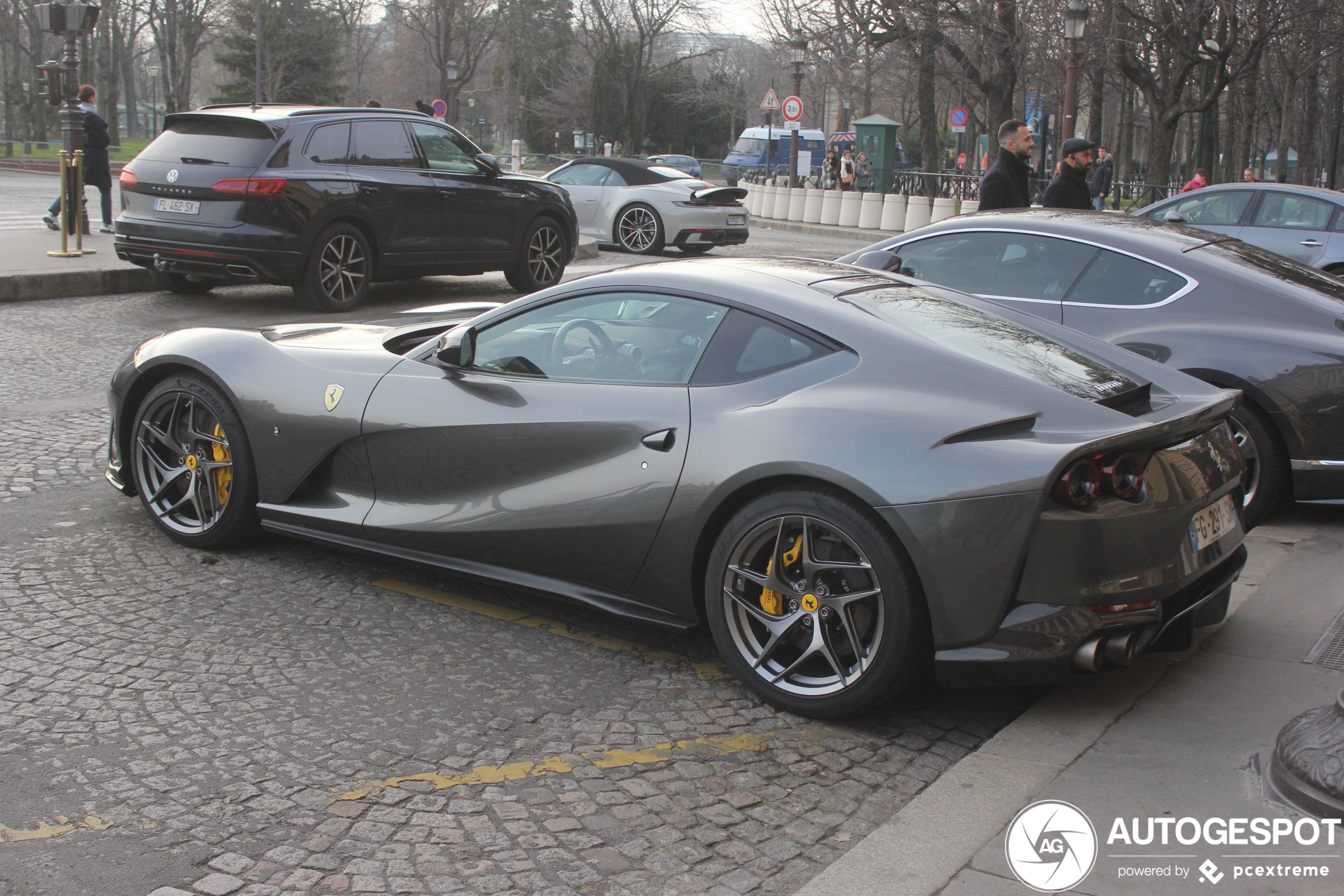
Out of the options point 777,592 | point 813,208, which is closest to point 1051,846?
point 777,592

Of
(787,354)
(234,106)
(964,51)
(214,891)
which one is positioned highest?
(964,51)

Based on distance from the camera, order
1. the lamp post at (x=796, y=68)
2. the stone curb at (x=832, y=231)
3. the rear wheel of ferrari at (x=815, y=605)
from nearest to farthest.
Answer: the rear wheel of ferrari at (x=815, y=605)
the stone curb at (x=832, y=231)
the lamp post at (x=796, y=68)

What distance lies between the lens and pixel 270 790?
3.16 metres

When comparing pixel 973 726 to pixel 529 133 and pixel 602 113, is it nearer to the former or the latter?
pixel 602 113

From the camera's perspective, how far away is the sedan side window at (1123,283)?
5.93 meters

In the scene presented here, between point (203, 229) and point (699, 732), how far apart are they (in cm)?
838

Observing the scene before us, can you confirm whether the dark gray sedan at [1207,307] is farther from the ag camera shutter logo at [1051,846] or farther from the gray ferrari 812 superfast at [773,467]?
the ag camera shutter logo at [1051,846]

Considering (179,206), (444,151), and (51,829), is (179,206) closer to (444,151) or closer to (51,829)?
(444,151)

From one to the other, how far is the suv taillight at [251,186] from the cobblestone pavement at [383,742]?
5.84 metres

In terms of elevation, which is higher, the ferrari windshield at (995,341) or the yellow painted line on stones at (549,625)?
the ferrari windshield at (995,341)

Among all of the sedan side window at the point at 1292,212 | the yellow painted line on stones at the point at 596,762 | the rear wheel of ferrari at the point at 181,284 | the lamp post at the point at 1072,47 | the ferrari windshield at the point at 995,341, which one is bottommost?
the yellow painted line on stones at the point at 596,762

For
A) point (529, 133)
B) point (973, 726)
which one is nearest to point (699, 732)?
point (973, 726)

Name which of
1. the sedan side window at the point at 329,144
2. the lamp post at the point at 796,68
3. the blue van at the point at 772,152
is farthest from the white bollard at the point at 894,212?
the blue van at the point at 772,152

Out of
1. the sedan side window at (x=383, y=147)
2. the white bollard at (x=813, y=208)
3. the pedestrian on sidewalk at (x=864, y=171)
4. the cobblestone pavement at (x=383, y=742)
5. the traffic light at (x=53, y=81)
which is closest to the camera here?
the cobblestone pavement at (x=383, y=742)
